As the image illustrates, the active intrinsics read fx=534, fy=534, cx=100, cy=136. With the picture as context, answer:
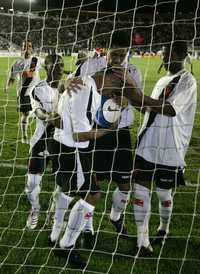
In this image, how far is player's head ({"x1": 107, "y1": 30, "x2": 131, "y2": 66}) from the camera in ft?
13.0

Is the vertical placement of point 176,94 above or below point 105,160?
above

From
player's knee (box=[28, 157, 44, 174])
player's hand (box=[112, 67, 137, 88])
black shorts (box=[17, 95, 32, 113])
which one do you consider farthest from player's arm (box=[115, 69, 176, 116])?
black shorts (box=[17, 95, 32, 113])

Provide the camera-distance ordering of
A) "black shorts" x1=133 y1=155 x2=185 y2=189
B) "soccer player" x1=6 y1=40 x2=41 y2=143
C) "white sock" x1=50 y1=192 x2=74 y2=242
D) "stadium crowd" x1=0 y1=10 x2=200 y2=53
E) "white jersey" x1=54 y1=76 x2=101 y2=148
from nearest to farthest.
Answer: "white jersey" x1=54 y1=76 x2=101 y2=148 → "white sock" x1=50 y1=192 x2=74 y2=242 → "black shorts" x1=133 y1=155 x2=185 y2=189 → "stadium crowd" x1=0 y1=10 x2=200 y2=53 → "soccer player" x1=6 y1=40 x2=41 y2=143

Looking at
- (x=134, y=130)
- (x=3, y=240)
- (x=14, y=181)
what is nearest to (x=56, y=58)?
(x=3, y=240)

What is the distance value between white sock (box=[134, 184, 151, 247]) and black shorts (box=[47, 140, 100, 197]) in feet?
1.41

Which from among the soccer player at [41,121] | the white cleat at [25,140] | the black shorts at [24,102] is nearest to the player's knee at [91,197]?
the soccer player at [41,121]

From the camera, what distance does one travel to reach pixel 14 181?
604cm

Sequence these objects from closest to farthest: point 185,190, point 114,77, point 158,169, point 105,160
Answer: point 114,77 → point 158,169 → point 105,160 → point 185,190

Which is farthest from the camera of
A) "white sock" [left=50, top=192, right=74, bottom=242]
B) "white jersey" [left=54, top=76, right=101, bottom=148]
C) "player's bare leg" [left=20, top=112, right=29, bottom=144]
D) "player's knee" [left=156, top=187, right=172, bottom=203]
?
"player's bare leg" [left=20, top=112, right=29, bottom=144]

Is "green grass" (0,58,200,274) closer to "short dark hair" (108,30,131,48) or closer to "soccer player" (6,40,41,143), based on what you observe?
"short dark hair" (108,30,131,48)

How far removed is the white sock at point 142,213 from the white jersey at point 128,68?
0.68 m

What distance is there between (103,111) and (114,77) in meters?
0.56

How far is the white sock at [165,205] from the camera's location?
438cm

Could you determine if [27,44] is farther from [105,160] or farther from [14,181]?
[105,160]
